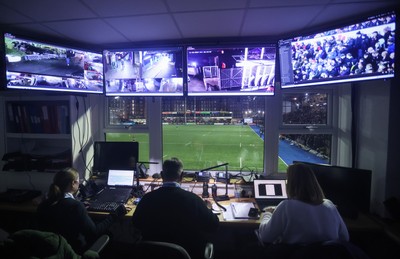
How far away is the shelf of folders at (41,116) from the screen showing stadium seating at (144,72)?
0.65 m

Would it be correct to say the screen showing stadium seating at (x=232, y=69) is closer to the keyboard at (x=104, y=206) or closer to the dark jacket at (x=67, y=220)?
the keyboard at (x=104, y=206)

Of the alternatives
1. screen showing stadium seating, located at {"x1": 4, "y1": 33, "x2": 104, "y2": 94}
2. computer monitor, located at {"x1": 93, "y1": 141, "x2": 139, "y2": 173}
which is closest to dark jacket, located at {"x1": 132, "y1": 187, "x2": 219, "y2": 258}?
computer monitor, located at {"x1": 93, "y1": 141, "x2": 139, "y2": 173}

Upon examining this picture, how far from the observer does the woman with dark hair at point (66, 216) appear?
5.66ft

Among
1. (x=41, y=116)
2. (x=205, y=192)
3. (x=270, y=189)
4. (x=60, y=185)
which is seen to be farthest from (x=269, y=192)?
(x=41, y=116)

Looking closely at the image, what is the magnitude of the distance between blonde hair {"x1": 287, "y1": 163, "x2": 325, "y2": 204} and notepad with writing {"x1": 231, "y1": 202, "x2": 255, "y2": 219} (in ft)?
1.86

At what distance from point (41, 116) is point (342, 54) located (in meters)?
3.40

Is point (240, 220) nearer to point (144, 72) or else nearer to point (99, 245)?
point (99, 245)

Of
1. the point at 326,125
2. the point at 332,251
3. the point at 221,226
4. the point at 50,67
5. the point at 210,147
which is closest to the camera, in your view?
the point at 332,251

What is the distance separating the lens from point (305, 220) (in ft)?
4.95

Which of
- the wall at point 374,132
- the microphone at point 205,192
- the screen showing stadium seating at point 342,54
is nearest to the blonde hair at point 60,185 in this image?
the microphone at point 205,192

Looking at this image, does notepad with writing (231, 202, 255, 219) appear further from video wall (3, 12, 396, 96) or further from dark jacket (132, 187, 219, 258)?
video wall (3, 12, 396, 96)

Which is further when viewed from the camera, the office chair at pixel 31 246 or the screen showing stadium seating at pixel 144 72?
the screen showing stadium seating at pixel 144 72

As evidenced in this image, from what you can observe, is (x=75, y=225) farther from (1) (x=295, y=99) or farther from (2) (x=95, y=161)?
(1) (x=295, y=99)

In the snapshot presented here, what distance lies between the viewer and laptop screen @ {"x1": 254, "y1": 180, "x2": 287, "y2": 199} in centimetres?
244
